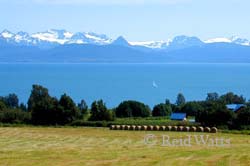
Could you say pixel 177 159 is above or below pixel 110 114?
below

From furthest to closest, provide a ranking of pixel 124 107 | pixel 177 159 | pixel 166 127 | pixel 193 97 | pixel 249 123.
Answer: pixel 193 97, pixel 124 107, pixel 249 123, pixel 166 127, pixel 177 159

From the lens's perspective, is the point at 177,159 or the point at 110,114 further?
the point at 110,114

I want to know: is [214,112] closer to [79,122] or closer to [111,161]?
[79,122]

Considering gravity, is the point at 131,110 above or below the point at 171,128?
above

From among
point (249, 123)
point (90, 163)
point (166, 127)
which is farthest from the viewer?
point (249, 123)

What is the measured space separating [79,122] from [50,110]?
338 centimetres

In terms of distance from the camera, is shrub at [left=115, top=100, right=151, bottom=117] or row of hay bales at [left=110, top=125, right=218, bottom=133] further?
shrub at [left=115, top=100, right=151, bottom=117]

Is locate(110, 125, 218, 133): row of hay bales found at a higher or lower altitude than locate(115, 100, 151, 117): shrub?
lower

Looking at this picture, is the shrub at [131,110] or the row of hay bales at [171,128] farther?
the shrub at [131,110]

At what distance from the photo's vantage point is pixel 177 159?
19.6 m

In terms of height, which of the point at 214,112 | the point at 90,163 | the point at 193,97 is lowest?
the point at 90,163

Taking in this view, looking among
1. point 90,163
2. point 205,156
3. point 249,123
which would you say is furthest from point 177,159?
point 249,123

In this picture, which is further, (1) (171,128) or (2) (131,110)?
(2) (131,110)

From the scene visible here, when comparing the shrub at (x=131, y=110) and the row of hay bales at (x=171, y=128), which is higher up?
the shrub at (x=131, y=110)
